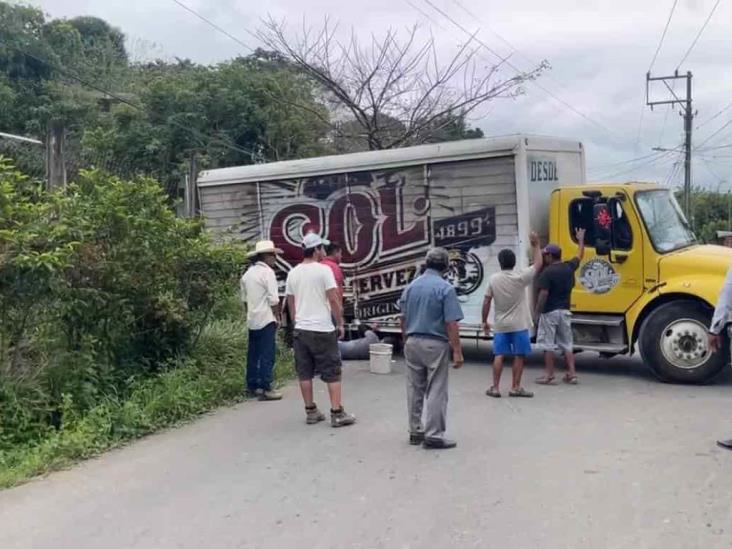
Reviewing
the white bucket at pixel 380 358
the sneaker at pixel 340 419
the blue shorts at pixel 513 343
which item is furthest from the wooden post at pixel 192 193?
the sneaker at pixel 340 419

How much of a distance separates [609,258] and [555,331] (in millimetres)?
1198

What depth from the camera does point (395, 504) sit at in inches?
225

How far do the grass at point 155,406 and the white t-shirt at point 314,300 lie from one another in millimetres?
1537

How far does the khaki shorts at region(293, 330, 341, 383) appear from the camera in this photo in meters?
8.09

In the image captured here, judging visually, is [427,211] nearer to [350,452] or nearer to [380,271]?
[380,271]

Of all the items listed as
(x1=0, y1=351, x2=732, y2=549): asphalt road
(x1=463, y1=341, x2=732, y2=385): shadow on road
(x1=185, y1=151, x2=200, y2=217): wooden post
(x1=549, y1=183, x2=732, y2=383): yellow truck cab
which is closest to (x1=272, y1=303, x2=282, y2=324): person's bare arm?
(x1=0, y1=351, x2=732, y2=549): asphalt road

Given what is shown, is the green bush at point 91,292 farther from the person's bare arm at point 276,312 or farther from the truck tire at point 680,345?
the truck tire at point 680,345

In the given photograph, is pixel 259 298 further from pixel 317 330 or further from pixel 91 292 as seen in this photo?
pixel 91 292

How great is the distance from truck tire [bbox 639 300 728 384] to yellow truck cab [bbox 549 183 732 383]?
0.01 m

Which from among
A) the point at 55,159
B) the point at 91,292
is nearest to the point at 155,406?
the point at 91,292

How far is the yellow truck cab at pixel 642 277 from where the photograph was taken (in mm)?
9805

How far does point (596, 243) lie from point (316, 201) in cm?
400

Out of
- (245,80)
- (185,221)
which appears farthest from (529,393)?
(245,80)

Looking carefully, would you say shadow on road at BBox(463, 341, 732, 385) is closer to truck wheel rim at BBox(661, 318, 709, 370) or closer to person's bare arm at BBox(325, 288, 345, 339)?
truck wheel rim at BBox(661, 318, 709, 370)
